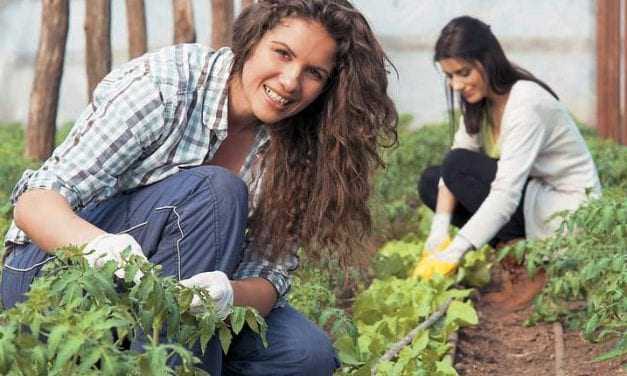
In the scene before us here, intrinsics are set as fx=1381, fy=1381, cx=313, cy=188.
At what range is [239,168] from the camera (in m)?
3.66

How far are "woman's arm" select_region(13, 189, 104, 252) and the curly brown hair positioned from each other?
0.66 meters

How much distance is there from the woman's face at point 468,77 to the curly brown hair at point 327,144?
2223 millimetres

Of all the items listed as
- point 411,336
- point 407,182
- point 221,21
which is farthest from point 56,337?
point 407,182

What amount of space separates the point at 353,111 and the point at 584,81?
9.02 meters

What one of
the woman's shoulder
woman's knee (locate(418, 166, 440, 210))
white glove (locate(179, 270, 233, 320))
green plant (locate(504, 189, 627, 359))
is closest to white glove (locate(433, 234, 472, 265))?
green plant (locate(504, 189, 627, 359))

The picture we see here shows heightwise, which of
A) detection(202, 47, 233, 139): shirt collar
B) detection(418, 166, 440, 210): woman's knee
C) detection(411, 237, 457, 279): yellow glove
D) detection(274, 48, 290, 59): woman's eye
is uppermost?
detection(274, 48, 290, 59): woman's eye

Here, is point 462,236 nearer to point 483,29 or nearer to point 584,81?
point 483,29

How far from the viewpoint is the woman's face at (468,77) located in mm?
5848

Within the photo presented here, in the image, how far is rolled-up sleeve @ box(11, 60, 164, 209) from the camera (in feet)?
10.5

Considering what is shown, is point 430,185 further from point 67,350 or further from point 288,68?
point 67,350

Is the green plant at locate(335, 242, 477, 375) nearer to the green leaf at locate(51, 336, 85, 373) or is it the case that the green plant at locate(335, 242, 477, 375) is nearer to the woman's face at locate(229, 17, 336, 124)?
the woman's face at locate(229, 17, 336, 124)

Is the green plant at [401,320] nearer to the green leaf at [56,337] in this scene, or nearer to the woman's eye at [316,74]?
the woman's eye at [316,74]

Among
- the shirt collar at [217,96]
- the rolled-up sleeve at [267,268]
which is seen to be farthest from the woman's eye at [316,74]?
the rolled-up sleeve at [267,268]

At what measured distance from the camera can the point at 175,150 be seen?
3.43m
